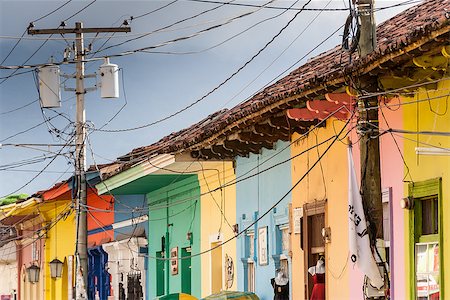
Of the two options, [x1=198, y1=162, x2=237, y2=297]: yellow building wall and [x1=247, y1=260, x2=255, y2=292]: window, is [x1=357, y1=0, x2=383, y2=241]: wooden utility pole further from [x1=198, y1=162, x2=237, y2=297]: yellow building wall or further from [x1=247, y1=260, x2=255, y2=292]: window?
[x1=198, y1=162, x2=237, y2=297]: yellow building wall

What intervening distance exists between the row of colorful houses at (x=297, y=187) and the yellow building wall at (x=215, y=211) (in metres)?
0.03

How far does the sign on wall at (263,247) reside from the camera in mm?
18984

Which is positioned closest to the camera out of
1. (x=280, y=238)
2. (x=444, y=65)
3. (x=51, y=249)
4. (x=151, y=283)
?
(x=444, y=65)

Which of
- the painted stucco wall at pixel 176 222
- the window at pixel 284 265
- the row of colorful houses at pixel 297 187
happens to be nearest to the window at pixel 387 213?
the row of colorful houses at pixel 297 187

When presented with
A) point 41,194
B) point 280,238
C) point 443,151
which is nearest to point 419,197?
point 443,151

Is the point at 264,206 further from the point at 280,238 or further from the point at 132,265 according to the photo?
the point at 132,265

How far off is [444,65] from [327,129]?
4323mm

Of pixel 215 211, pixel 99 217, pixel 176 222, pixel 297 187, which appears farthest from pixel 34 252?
pixel 297 187

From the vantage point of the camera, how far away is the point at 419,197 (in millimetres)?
13352

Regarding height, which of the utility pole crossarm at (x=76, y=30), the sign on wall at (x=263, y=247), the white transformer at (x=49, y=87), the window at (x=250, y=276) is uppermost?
the utility pole crossarm at (x=76, y=30)

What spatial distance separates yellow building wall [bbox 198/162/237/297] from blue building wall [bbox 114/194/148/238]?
150 inches

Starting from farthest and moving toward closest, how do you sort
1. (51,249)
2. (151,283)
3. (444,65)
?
1. (51,249)
2. (151,283)
3. (444,65)

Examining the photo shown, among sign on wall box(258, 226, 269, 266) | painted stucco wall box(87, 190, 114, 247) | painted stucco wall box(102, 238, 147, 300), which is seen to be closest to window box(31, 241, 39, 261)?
painted stucco wall box(87, 190, 114, 247)

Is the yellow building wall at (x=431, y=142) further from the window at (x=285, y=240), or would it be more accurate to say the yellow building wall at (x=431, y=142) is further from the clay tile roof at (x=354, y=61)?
the window at (x=285, y=240)
